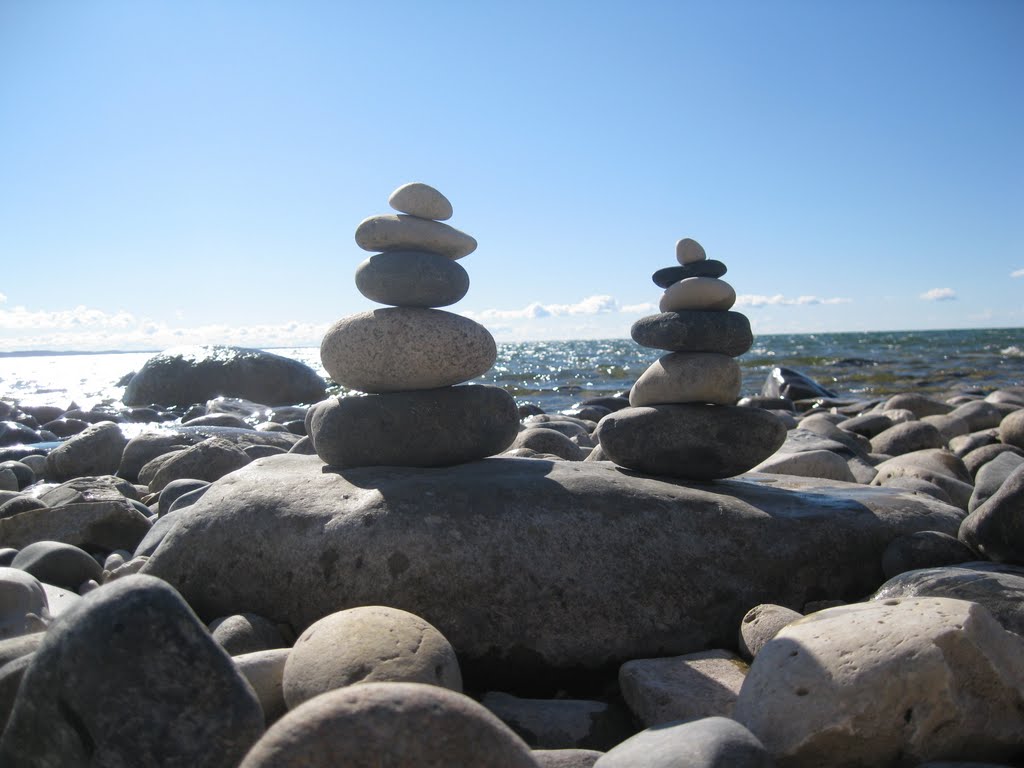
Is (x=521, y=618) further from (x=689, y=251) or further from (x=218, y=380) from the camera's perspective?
(x=218, y=380)

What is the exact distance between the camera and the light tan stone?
2535mm

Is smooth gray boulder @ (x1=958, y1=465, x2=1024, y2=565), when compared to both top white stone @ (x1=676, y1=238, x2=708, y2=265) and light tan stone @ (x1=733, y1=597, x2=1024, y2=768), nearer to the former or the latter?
light tan stone @ (x1=733, y1=597, x2=1024, y2=768)

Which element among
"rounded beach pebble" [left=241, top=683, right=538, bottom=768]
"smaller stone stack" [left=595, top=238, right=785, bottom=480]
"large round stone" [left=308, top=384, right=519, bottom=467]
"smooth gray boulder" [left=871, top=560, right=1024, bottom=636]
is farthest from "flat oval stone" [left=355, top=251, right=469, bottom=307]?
"rounded beach pebble" [left=241, top=683, right=538, bottom=768]

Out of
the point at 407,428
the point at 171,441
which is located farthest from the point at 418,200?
the point at 171,441

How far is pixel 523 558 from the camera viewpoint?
12.6ft

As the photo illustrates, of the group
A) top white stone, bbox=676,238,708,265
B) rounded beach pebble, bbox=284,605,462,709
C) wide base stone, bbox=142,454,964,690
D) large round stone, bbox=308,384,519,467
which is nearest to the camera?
rounded beach pebble, bbox=284,605,462,709

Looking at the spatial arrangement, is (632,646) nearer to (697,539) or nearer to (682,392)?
(697,539)

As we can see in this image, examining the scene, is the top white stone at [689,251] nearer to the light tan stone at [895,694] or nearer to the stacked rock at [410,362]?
the stacked rock at [410,362]

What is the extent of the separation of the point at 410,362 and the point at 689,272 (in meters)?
1.97

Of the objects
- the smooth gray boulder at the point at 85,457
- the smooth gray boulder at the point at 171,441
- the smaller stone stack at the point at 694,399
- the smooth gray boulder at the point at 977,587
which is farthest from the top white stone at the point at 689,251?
the smooth gray boulder at the point at 85,457

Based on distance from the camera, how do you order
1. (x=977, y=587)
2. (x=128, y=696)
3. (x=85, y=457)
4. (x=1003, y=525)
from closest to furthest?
(x=128, y=696) → (x=977, y=587) → (x=1003, y=525) → (x=85, y=457)

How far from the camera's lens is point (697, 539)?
4.09 meters

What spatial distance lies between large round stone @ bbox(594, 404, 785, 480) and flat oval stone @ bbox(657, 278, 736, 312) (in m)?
0.69

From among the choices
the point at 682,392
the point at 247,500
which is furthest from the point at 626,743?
the point at 682,392
